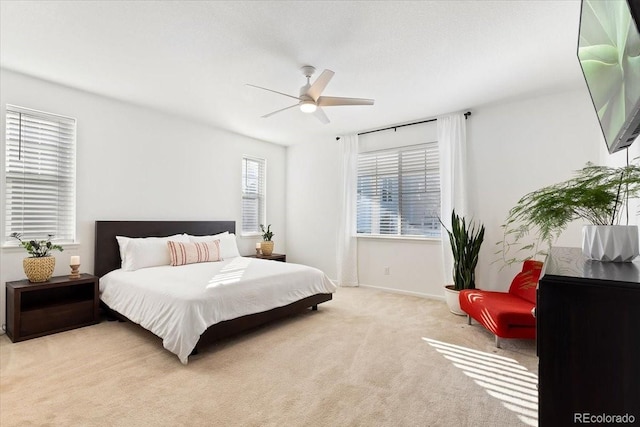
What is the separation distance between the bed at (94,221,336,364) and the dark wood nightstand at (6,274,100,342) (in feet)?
0.55

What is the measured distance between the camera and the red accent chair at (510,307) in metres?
2.74

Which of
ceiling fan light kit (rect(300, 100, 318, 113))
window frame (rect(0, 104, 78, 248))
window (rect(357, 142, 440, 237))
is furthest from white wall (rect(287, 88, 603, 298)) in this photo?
window frame (rect(0, 104, 78, 248))

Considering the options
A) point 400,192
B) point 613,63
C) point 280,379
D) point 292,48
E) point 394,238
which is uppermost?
point 292,48

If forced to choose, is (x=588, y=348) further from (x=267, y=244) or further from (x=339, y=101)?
(x=267, y=244)

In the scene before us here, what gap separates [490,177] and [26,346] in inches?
207

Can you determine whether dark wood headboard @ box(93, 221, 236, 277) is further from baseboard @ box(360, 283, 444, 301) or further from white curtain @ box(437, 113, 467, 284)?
white curtain @ box(437, 113, 467, 284)

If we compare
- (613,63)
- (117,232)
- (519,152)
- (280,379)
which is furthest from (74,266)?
(519,152)

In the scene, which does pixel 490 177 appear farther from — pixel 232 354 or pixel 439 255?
pixel 232 354

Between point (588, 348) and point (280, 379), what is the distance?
1958 mm

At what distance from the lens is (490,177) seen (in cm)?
411

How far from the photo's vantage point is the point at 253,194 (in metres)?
5.82

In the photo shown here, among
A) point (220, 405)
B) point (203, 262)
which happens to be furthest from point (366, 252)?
point (220, 405)

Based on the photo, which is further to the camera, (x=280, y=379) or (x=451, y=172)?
(x=451, y=172)

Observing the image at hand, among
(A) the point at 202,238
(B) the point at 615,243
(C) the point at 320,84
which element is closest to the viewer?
(B) the point at 615,243
